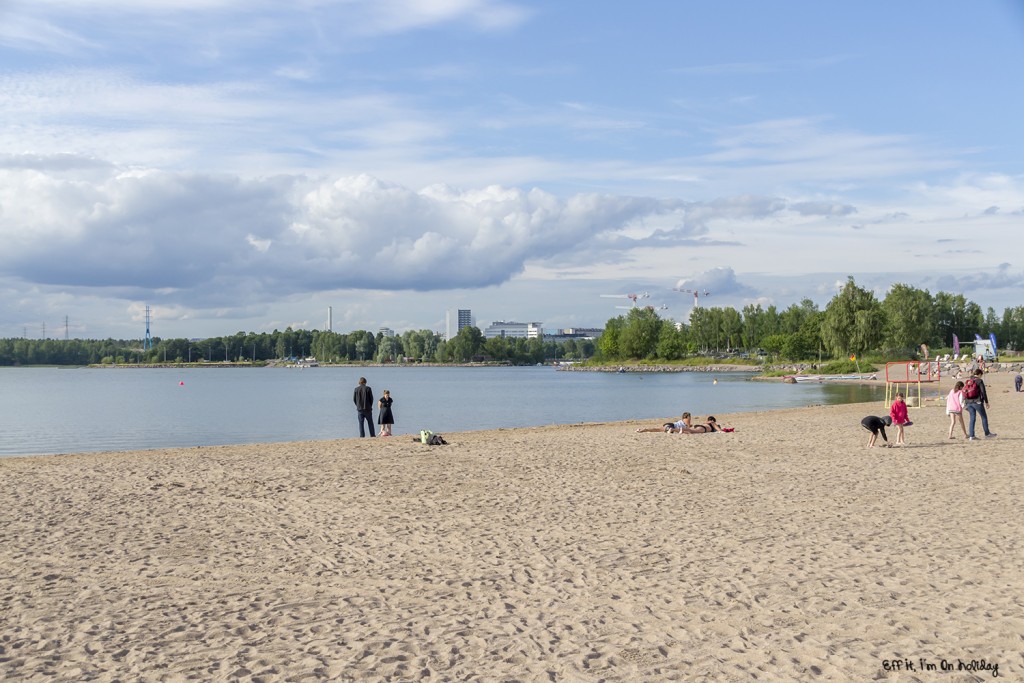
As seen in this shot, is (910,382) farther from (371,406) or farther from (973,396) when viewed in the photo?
(371,406)

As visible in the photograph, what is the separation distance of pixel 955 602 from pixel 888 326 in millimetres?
115617

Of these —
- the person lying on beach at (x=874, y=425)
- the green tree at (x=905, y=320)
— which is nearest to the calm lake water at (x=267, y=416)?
the person lying on beach at (x=874, y=425)

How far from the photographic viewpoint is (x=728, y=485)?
1493 cm

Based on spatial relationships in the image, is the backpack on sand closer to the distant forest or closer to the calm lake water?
the calm lake water

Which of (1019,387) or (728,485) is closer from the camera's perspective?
(728,485)

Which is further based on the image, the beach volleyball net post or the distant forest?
the distant forest

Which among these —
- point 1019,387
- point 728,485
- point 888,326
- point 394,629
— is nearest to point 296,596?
point 394,629

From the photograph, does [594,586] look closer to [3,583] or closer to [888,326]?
[3,583]

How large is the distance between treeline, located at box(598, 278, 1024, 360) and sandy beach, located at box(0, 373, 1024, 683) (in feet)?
318

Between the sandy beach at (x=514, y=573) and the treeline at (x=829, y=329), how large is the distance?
318 ft

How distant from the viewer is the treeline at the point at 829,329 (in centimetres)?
10900

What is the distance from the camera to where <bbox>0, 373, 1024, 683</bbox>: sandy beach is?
6.89 metres

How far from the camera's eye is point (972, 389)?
72.4 feet

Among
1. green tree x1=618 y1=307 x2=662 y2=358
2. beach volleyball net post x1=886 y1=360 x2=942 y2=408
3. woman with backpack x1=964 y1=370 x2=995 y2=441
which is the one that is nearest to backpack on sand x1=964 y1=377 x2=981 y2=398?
woman with backpack x1=964 y1=370 x2=995 y2=441
